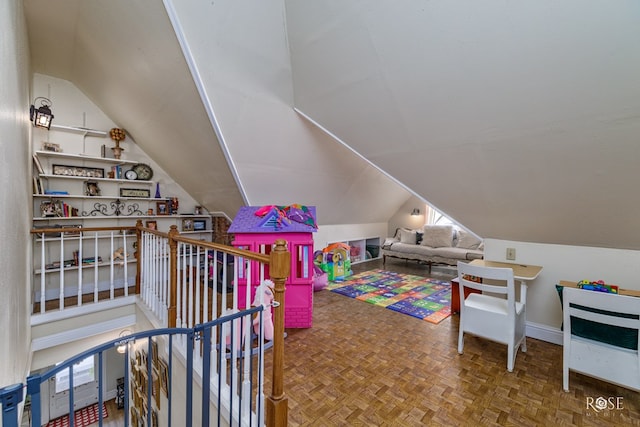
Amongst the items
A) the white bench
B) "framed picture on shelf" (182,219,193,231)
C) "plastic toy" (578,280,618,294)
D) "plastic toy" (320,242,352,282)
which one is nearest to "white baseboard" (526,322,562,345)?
"plastic toy" (578,280,618,294)

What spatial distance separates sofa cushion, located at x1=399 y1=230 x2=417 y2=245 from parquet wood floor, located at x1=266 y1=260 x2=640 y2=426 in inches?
141

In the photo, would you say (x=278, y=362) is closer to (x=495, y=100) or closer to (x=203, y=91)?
(x=495, y=100)

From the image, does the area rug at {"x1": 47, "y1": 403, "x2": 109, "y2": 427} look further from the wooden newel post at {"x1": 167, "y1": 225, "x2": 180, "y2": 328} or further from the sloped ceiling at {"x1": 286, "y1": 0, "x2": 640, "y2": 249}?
the sloped ceiling at {"x1": 286, "y1": 0, "x2": 640, "y2": 249}

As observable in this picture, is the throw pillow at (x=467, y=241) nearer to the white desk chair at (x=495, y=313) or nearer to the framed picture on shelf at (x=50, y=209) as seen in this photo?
the white desk chair at (x=495, y=313)

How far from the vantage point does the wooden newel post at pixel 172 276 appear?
224 centimetres

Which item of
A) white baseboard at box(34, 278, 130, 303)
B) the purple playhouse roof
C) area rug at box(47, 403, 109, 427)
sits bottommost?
area rug at box(47, 403, 109, 427)

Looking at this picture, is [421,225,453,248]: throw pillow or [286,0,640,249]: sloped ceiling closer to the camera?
[286,0,640,249]: sloped ceiling

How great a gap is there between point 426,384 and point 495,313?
0.83 metres

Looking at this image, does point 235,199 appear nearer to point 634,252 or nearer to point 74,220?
point 74,220

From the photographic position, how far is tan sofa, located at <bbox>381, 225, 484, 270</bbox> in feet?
17.7

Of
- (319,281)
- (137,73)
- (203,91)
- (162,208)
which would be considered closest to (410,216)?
(319,281)

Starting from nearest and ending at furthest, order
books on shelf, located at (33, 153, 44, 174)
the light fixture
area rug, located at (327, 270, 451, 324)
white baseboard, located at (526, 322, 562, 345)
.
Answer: white baseboard, located at (526, 322, 562, 345) < the light fixture < books on shelf, located at (33, 153, 44, 174) < area rug, located at (327, 270, 451, 324)

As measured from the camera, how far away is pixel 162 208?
14.9ft

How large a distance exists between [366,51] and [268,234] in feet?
6.74
